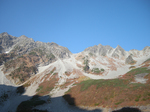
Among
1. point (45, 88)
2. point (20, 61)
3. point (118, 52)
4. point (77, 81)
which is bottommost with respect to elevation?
point (45, 88)

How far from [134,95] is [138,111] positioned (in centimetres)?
750

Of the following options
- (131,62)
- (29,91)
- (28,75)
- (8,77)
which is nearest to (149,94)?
(29,91)

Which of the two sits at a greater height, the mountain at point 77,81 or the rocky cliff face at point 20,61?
the rocky cliff face at point 20,61

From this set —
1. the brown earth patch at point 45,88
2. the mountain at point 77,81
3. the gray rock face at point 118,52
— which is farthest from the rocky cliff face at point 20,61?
the gray rock face at point 118,52

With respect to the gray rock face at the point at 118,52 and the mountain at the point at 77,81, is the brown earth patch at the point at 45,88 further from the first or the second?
the gray rock face at the point at 118,52

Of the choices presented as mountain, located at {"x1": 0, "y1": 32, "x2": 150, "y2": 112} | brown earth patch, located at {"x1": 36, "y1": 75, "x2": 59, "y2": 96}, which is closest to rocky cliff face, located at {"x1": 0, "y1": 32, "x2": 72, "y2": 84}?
mountain, located at {"x1": 0, "y1": 32, "x2": 150, "y2": 112}

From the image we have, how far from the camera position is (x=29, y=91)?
215ft

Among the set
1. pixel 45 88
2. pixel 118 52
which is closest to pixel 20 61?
pixel 45 88

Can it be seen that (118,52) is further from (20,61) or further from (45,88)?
(20,61)

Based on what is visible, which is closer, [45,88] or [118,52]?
[45,88]

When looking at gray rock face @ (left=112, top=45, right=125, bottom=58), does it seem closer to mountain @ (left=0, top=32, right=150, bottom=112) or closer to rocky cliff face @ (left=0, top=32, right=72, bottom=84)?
mountain @ (left=0, top=32, right=150, bottom=112)

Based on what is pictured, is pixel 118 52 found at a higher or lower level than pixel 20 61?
higher

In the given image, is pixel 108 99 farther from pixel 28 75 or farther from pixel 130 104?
pixel 28 75

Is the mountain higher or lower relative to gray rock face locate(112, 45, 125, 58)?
lower
